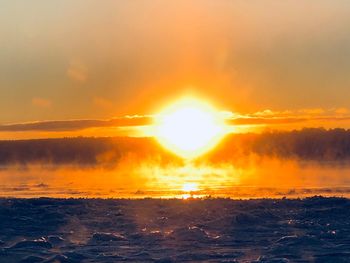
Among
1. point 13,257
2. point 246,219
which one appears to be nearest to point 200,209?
point 246,219

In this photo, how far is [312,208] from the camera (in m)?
21.1

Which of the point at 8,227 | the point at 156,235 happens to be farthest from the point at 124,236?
the point at 8,227

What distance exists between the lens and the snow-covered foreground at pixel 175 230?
612 inches

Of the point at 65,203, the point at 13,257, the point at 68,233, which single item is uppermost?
the point at 65,203

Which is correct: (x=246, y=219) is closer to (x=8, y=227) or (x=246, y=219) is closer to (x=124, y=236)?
(x=124, y=236)

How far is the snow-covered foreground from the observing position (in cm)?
1555

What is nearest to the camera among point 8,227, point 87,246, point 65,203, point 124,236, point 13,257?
point 13,257

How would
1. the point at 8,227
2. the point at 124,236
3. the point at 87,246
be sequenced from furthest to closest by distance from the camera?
1. the point at 8,227
2. the point at 124,236
3. the point at 87,246

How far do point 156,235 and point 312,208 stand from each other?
560cm

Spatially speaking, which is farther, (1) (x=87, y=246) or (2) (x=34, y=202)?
(2) (x=34, y=202)

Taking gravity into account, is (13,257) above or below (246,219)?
below

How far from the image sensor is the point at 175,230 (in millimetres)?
17984

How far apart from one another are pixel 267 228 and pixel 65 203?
7199 millimetres

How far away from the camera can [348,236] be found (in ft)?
56.2
